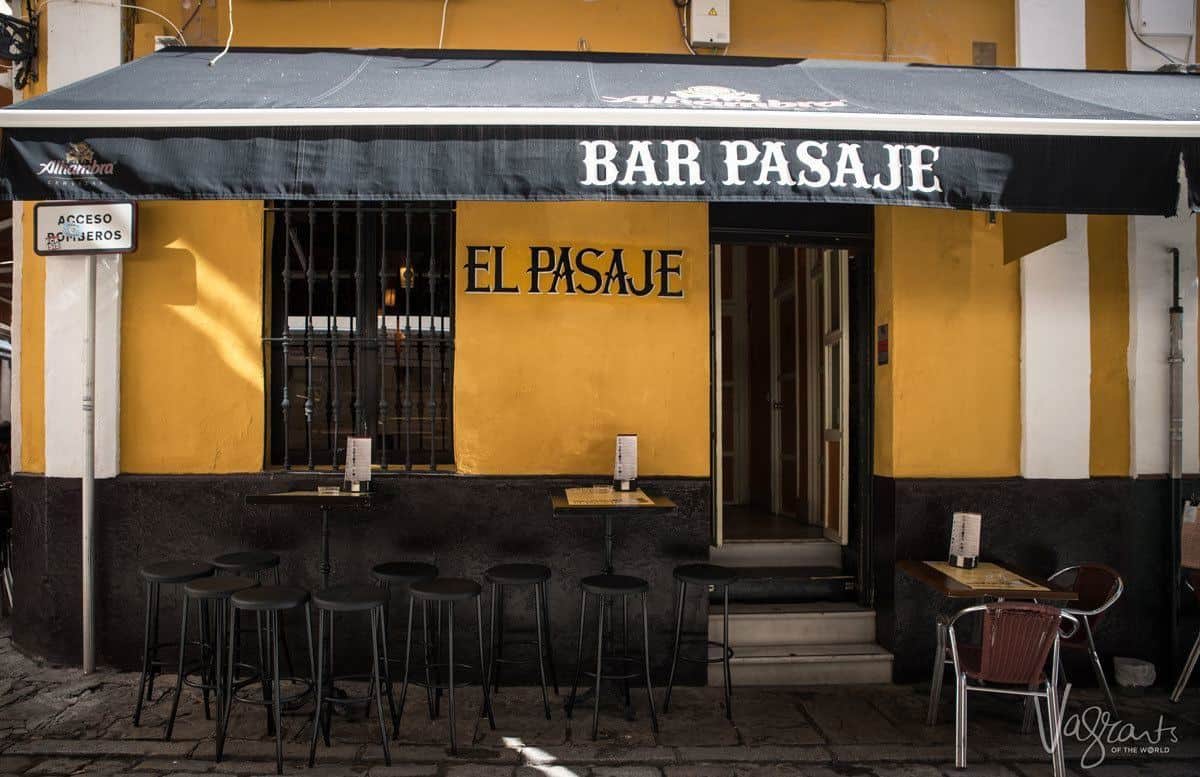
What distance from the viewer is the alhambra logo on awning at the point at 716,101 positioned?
12.7 feet

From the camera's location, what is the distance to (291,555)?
4977mm

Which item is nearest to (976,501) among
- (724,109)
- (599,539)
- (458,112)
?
(599,539)

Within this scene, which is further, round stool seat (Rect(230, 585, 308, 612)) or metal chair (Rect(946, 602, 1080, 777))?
round stool seat (Rect(230, 585, 308, 612))

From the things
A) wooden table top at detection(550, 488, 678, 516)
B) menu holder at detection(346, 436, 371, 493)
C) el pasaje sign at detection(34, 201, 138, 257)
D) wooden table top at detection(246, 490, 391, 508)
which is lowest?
wooden table top at detection(550, 488, 678, 516)

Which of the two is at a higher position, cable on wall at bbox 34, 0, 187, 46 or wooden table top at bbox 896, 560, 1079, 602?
cable on wall at bbox 34, 0, 187, 46

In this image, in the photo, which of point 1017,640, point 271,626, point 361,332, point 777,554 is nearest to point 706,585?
point 1017,640

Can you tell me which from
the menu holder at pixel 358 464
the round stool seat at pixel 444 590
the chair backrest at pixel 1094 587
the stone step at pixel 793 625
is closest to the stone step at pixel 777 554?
the stone step at pixel 793 625

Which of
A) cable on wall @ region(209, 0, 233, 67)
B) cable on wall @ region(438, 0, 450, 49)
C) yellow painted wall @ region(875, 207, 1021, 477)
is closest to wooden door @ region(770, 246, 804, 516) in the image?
yellow painted wall @ region(875, 207, 1021, 477)

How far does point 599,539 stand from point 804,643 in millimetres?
1477

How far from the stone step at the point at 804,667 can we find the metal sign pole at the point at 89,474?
3.63 m

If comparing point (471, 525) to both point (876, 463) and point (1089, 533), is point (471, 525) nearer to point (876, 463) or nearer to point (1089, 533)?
point (876, 463)

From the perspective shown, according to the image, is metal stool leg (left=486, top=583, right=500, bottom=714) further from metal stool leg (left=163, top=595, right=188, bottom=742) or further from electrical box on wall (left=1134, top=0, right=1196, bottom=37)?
electrical box on wall (left=1134, top=0, right=1196, bottom=37)

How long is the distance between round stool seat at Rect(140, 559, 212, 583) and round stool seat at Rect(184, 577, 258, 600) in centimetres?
10

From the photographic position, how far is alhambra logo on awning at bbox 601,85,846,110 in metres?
3.87
